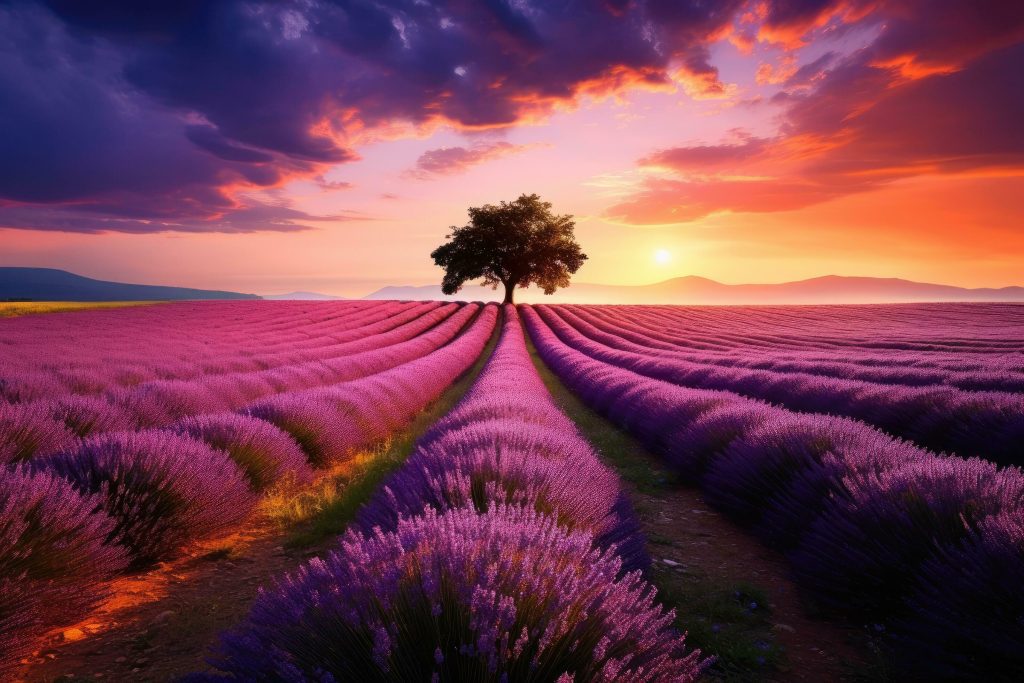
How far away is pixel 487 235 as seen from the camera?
4544 cm

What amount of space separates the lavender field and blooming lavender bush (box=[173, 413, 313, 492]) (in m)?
0.02

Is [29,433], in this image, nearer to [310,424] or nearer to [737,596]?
[310,424]

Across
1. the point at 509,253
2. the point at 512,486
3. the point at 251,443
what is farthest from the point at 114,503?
the point at 509,253

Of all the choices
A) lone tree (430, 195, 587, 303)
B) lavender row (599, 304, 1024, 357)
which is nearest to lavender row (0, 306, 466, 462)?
lavender row (599, 304, 1024, 357)

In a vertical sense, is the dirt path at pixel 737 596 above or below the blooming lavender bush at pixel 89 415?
below

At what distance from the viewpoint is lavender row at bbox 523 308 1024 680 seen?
1.80m

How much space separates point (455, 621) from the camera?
124 cm

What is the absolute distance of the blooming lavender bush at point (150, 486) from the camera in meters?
3.17

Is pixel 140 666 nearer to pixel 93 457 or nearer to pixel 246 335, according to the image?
pixel 93 457

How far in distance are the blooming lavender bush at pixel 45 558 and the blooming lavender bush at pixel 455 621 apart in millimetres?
1580

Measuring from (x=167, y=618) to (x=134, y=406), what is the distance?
3762 millimetres

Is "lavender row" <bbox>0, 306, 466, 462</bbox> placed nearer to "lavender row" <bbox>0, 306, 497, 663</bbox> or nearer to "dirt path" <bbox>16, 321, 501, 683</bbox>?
"lavender row" <bbox>0, 306, 497, 663</bbox>

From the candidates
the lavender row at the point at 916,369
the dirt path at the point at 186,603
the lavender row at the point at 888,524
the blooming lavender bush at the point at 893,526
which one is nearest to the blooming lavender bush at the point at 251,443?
the dirt path at the point at 186,603

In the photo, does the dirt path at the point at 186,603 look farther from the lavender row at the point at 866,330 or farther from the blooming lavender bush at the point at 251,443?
the lavender row at the point at 866,330
